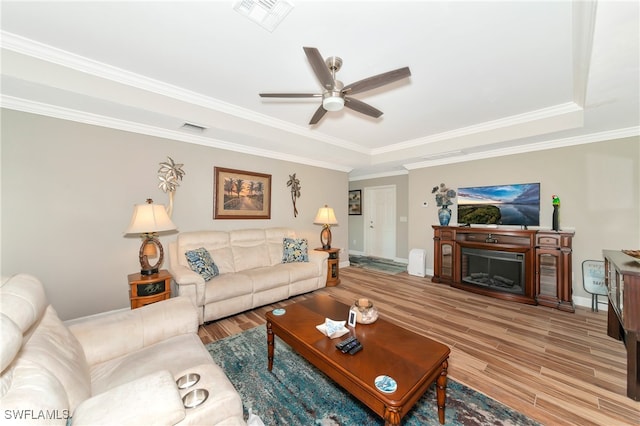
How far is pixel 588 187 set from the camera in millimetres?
3350

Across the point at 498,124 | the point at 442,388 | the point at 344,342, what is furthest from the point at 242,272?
the point at 498,124

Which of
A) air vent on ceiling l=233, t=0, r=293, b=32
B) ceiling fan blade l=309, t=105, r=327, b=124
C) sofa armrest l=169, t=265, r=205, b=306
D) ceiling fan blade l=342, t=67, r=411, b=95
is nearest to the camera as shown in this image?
air vent on ceiling l=233, t=0, r=293, b=32

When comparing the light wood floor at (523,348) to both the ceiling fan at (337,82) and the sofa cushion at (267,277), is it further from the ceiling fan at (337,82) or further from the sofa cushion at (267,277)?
the ceiling fan at (337,82)

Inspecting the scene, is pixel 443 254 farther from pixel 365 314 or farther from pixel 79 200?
pixel 79 200

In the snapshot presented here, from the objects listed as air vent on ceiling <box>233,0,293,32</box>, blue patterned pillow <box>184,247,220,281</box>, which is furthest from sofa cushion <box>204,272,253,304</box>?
air vent on ceiling <box>233,0,293,32</box>

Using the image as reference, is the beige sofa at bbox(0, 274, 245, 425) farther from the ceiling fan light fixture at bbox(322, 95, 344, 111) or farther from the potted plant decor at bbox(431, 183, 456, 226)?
the potted plant decor at bbox(431, 183, 456, 226)

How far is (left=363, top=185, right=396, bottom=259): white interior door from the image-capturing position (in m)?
6.57

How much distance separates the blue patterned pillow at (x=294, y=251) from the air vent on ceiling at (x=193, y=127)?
6.99 ft

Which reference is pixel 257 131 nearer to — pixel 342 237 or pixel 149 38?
pixel 149 38

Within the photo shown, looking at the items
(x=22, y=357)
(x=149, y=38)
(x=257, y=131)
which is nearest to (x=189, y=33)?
(x=149, y=38)

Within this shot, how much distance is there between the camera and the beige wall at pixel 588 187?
3090 mm

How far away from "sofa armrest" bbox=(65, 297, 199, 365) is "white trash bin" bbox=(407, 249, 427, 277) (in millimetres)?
4407

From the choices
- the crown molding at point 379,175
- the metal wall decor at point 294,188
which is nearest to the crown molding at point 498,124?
the crown molding at point 379,175

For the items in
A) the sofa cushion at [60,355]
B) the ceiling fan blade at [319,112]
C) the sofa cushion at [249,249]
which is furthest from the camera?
the sofa cushion at [249,249]
